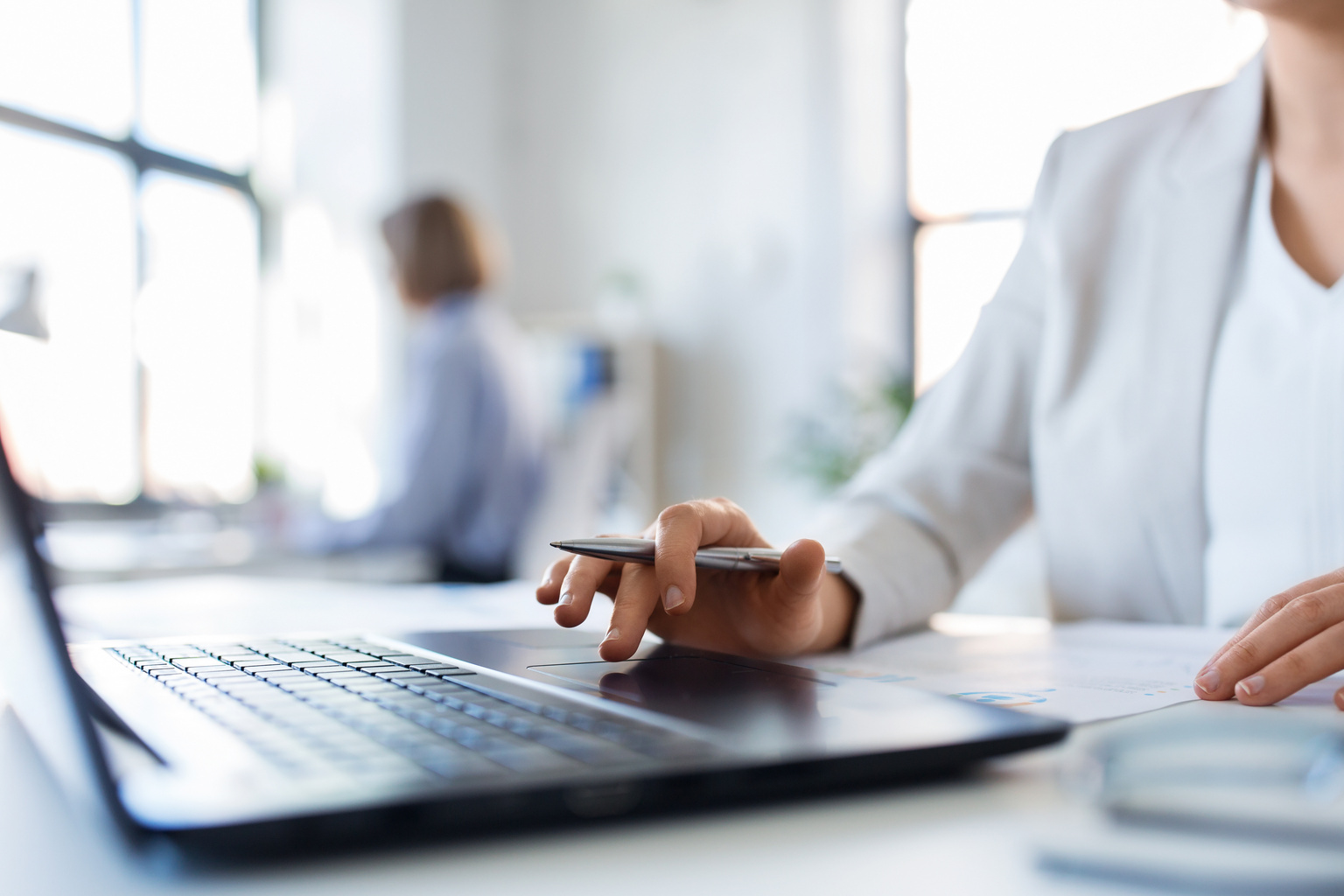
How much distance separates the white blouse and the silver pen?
1.52ft

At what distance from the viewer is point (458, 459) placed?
2.65 metres

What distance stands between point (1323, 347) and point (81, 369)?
12.3ft

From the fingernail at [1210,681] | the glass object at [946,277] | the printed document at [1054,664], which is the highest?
the glass object at [946,277]

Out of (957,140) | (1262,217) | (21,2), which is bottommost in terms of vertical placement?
(1262,217)

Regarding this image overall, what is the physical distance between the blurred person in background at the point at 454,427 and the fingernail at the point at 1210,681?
2286 mm

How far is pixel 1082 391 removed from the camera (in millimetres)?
938

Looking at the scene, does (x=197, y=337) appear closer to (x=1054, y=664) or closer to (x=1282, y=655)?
(x=1054, y=664)

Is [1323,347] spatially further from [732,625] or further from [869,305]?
[869,305]

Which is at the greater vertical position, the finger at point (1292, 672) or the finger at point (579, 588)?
the finger at point (579, 588)

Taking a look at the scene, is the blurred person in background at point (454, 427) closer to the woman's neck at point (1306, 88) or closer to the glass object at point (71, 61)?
the glass object at point (71, 61)

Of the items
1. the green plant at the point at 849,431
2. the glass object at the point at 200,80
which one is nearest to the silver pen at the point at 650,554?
the green plant at the point at 849,431

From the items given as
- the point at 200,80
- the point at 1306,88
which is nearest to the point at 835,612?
the point at 1306,88

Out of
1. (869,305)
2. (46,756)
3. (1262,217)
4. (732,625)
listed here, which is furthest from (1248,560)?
(869,305)

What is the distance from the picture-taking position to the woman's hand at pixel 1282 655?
0.47 meters
